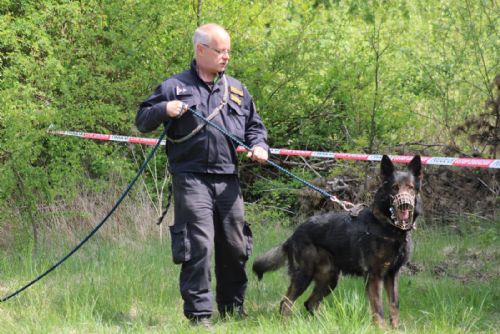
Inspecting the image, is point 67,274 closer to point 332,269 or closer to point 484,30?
point 332,269

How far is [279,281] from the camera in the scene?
663 cm

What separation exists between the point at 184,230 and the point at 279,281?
6.18 feet

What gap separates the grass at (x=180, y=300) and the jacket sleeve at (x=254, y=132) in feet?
4.11

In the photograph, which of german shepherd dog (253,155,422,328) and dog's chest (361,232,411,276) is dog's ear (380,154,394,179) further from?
dog's chest (361,232,411,276)

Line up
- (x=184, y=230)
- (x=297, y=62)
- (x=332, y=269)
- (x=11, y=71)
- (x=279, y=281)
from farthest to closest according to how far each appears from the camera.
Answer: (x=297, y=62), (x=11, y=71), (x=279, y=281), (x=332, y=269), (x=184, y=230)

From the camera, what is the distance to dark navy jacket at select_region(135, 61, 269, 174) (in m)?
5.09

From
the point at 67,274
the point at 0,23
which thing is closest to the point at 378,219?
the point at 67,274

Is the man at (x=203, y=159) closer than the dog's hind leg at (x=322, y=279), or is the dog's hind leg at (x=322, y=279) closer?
the man at (x=203, y=159)

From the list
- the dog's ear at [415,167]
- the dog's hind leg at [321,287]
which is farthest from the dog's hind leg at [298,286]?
the dog's ear at [415,167]

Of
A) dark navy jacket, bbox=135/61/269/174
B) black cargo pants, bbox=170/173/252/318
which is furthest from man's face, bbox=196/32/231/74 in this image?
black cargo pants, bbox=170/173/252/318

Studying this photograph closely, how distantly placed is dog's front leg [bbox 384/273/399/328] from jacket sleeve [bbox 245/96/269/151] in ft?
4.28

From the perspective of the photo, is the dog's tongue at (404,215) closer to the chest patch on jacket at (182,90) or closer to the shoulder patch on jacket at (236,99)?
the shoulder patch on jacket at (236,99)

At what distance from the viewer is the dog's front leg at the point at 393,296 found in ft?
16.9

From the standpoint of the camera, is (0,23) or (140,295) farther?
(0,23)
